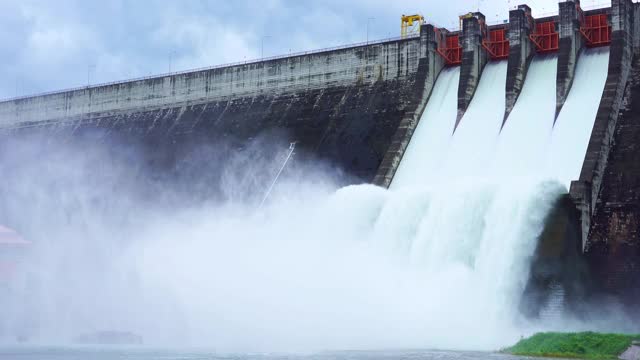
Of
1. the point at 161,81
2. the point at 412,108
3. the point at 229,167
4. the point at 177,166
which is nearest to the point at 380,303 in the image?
the point at 412,108

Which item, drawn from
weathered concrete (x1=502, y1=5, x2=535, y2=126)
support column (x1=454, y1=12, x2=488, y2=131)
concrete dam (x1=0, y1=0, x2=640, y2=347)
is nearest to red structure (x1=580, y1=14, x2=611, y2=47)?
concrete dam (x1=0, y1=0, x2=640, y2=347)

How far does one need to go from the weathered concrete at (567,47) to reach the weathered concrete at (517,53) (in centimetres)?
176

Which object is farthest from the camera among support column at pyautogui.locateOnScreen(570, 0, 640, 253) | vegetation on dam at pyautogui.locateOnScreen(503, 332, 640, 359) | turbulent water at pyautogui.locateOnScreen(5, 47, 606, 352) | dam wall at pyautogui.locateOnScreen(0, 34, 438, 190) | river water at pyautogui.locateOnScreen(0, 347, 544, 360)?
dam wall at pyautogui.locateOnScreen(0, 34, 438, 190)

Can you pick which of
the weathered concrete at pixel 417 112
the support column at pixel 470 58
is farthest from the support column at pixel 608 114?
the weathered concrete at pixel 417 112

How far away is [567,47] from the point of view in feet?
134

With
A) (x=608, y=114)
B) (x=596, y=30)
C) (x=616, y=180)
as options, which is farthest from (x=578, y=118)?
(x=596, y=30)

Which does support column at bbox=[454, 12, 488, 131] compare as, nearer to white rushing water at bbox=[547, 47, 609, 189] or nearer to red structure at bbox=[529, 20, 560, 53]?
red structure at bbox=[529, 20, 560, 53]

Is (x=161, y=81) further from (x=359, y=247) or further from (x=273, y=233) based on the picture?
(x=359, y=247)

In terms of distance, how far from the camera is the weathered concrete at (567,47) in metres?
40.3

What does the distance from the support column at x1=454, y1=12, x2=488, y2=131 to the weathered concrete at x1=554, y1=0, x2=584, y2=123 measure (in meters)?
4.18

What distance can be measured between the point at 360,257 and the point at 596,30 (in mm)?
15336

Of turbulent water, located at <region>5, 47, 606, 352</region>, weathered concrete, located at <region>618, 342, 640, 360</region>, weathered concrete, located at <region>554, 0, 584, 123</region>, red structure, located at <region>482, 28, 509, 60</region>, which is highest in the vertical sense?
red structure, located at <region>482, 28, 509, 60</region>

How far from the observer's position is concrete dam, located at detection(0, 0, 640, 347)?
1297 inches

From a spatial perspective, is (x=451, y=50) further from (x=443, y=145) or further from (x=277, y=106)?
(x=277, y=106)
